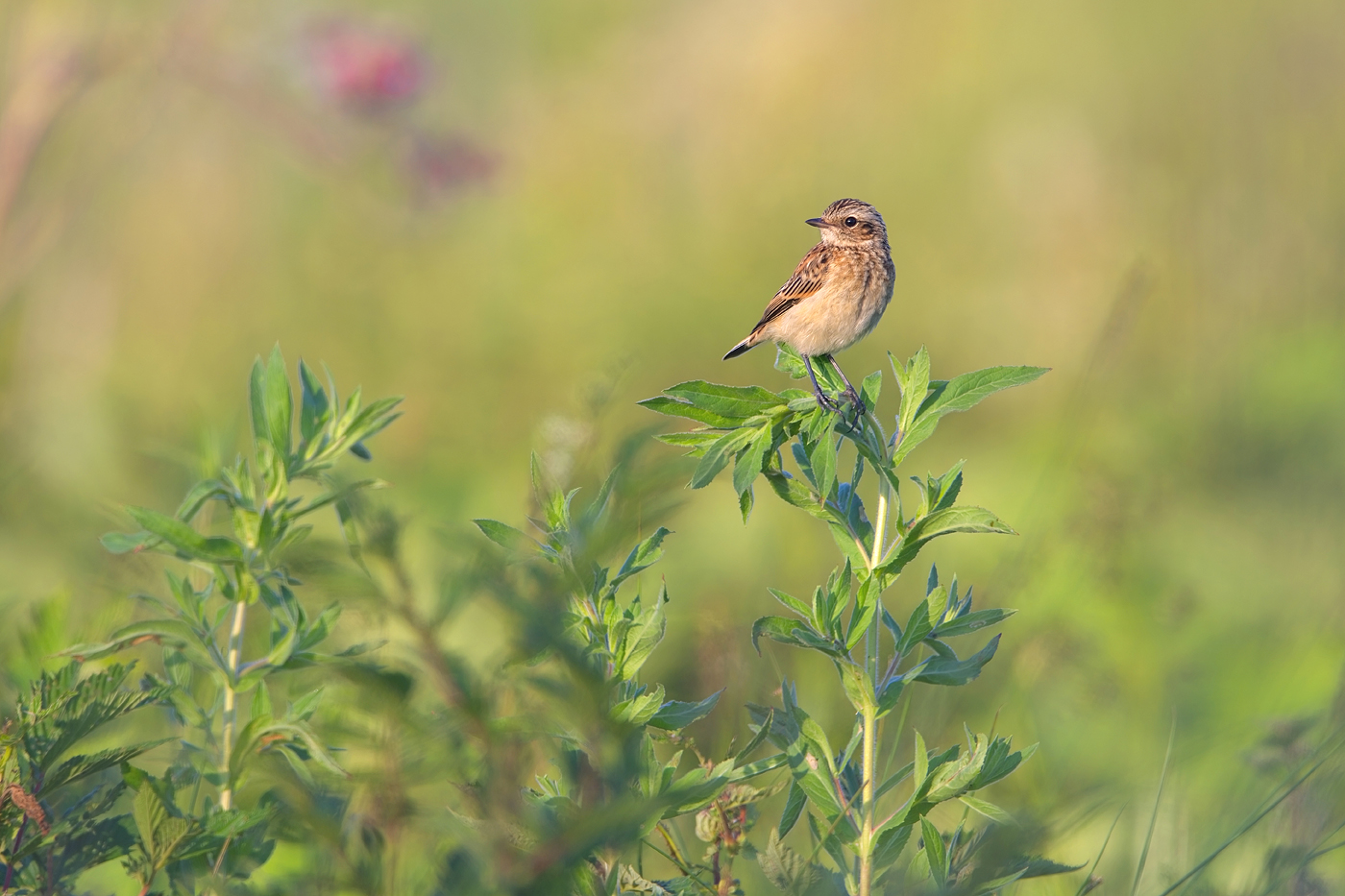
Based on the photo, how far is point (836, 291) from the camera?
386cm

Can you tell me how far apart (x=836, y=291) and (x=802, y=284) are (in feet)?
0.54

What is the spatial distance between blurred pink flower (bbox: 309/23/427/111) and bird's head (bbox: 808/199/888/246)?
180cm

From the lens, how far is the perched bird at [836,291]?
377cm

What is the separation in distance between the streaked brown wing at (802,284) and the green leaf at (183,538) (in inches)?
101

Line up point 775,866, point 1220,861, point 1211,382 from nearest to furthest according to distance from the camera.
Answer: point 775,866 → point 1220,861 → point 1211,382

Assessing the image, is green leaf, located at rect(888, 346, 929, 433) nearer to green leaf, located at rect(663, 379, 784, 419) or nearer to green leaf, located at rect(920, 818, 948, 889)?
green leaf, located at rect(663, 379, 784, 419)

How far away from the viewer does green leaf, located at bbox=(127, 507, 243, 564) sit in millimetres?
1545

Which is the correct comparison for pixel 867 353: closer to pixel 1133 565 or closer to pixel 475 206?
pixel 1133 565

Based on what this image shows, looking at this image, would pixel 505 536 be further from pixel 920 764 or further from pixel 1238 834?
pixel 1238 834

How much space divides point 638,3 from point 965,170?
13.3ft

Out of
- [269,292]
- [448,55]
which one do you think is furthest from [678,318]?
[448,55]

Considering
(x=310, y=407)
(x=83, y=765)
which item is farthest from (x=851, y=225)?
(x=83, y=765)

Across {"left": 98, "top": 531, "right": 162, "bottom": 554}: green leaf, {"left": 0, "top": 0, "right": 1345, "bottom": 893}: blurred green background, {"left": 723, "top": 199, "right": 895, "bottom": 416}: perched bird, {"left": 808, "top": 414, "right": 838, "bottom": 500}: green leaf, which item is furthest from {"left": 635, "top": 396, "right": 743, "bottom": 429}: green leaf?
{"left": 0, "top": 0, "right": 1345, "bottom": 893}: blurred green background

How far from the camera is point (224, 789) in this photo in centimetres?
159
